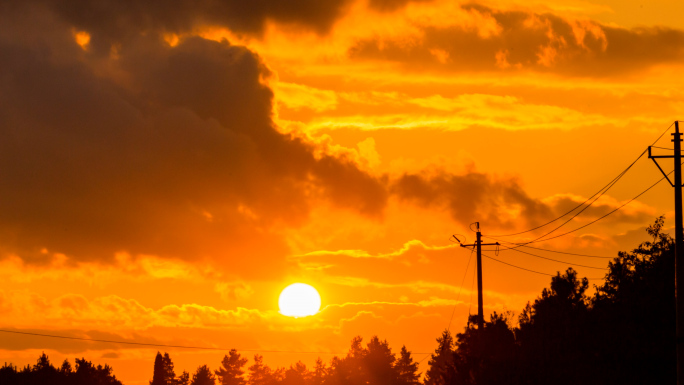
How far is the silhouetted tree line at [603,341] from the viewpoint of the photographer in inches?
2430

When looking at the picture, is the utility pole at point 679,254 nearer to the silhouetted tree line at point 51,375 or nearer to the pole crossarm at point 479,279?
the pole crossarm at point 479,279

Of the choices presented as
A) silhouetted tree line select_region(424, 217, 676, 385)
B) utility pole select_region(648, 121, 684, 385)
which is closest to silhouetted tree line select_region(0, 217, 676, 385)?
silhouetted tree line select_region(424, 217, 676, 385)

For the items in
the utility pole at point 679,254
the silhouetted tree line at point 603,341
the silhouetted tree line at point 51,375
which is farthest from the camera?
the silhouetted tree line at point 51,375

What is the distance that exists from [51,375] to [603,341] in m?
130

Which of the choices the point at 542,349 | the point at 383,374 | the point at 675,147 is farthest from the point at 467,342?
the point at 383,374

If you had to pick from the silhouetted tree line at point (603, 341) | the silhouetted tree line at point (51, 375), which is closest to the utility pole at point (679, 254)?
the silhouetted tree line at point (603, 341)

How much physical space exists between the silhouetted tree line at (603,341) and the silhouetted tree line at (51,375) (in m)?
110

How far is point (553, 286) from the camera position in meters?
118

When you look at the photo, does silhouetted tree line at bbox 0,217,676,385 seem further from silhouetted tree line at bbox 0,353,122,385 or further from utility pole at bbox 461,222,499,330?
silhouetted tree line at bbox 0,353,122,385

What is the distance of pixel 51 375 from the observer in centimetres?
17462

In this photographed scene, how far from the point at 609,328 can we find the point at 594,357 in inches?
79.4

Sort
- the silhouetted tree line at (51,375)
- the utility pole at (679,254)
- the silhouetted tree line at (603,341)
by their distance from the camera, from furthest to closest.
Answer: the silhouetted tree line at (51,375) < the silhouetted tree line at (603,341) < the utility pole at (679,254)

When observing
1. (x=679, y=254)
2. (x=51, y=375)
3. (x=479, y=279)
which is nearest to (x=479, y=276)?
(x=479, y=279)

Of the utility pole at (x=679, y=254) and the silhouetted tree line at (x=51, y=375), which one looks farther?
the silhouetted tree line at (x=51, y=375)
